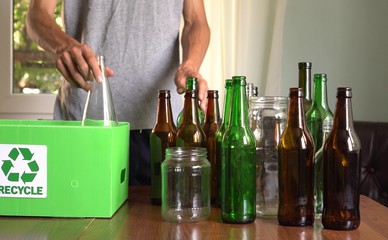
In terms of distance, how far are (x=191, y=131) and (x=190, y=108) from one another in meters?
0.05

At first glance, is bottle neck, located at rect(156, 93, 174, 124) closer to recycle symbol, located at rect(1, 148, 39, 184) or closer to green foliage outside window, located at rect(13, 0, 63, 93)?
recycle symbol, located at rect(1, 148, 39, 184)

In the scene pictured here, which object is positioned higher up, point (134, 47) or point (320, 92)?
point (134, 47)

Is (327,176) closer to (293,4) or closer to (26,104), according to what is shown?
(293,4)

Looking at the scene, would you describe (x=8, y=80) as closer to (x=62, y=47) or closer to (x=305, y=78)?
(x=62, y=47)

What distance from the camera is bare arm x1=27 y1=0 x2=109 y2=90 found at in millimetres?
1137

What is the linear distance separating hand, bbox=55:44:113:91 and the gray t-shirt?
406 mm

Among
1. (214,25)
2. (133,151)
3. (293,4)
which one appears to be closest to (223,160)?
(133,151)

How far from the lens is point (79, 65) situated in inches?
45.0

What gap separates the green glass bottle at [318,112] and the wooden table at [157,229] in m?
0.18

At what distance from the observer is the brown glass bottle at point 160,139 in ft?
3.64

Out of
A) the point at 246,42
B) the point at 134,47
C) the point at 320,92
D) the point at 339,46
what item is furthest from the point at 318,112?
the point at 339,46

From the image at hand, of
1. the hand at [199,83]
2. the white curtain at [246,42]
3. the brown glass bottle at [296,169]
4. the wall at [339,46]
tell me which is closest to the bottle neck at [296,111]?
the brown glass bottle at [296,169]

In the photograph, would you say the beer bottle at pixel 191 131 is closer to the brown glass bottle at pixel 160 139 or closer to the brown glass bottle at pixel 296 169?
the brown glass bottle at pixel 160 139

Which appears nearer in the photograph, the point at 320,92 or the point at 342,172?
the point at 342,172
